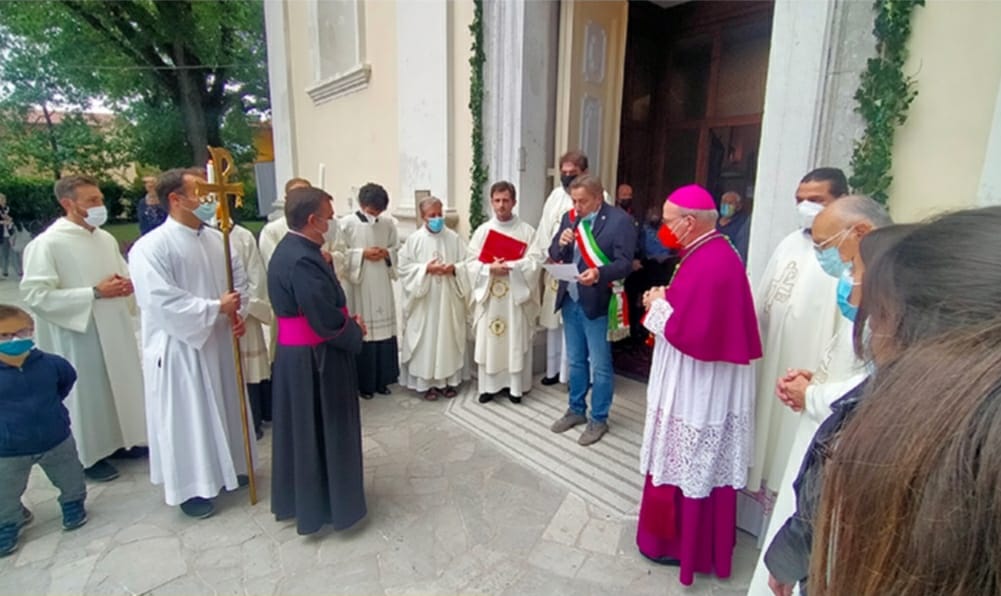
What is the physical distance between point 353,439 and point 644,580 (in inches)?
69.7

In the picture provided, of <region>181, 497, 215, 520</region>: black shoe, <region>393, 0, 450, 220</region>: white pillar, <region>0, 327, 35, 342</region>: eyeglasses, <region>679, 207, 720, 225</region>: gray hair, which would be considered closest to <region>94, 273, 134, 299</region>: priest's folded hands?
<region>0, 327, 35, 342</region>: eyeglasses

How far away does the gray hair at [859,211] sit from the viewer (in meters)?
1.97

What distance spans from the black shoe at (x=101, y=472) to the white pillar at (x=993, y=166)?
212 inches

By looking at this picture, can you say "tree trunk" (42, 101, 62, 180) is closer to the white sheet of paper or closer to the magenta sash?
the magenta sash

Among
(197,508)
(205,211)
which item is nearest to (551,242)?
(205,211)

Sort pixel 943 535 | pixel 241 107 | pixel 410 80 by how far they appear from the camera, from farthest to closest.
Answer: pixel 241 107 → pixel 410 80 → pixel 943 535

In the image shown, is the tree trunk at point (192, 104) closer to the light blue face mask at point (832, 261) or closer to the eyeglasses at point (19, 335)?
the eyeglasses at point (19, 335)

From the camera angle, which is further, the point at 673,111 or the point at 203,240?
the point at 673,111

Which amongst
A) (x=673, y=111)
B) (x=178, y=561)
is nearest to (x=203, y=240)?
(x=178, y=561)

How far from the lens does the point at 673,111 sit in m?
6.62

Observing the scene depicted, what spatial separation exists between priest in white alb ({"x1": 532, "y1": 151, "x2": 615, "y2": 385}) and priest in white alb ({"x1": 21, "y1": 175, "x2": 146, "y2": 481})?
325 cm

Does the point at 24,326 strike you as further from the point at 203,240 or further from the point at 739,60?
the point at 739,60

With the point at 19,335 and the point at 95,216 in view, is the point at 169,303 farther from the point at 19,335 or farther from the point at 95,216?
the point at 95,216

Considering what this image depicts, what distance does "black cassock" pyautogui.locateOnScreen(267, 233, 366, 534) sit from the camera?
271 cm
